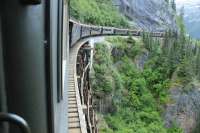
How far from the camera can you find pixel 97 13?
3459cm

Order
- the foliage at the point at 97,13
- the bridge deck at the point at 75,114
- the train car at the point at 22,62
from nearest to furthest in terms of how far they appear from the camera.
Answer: the train car at the point at 22,62
the bridge deck at the point at 75,114
the foliage at the point at 97,13

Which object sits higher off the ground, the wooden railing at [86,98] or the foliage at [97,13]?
the foliage at [97,13]

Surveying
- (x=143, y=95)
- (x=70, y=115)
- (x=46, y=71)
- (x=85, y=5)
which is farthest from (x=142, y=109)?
(x=46, y=71)

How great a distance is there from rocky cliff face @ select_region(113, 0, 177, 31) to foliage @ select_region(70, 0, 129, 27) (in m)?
2.24

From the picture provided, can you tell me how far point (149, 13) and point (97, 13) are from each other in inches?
441

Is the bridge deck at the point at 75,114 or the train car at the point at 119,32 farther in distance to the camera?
the train car at the point at 119,32

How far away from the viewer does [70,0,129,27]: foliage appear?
29.8m

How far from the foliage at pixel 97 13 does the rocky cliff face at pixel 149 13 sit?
2.24 m

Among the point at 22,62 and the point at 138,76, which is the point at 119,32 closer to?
the point at 138,76

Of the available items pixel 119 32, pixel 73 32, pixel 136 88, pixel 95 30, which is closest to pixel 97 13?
pixel 119 32

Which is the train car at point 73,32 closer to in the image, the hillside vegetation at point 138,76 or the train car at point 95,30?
the hillside vegetation at point 138,76

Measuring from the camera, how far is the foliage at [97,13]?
2976 centimetres

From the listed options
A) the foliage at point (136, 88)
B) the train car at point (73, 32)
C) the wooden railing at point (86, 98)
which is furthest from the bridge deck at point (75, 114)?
the foliage at point (136, 88)

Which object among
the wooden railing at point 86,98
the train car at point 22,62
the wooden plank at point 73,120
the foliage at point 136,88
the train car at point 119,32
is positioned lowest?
the foliage at point 136,88
